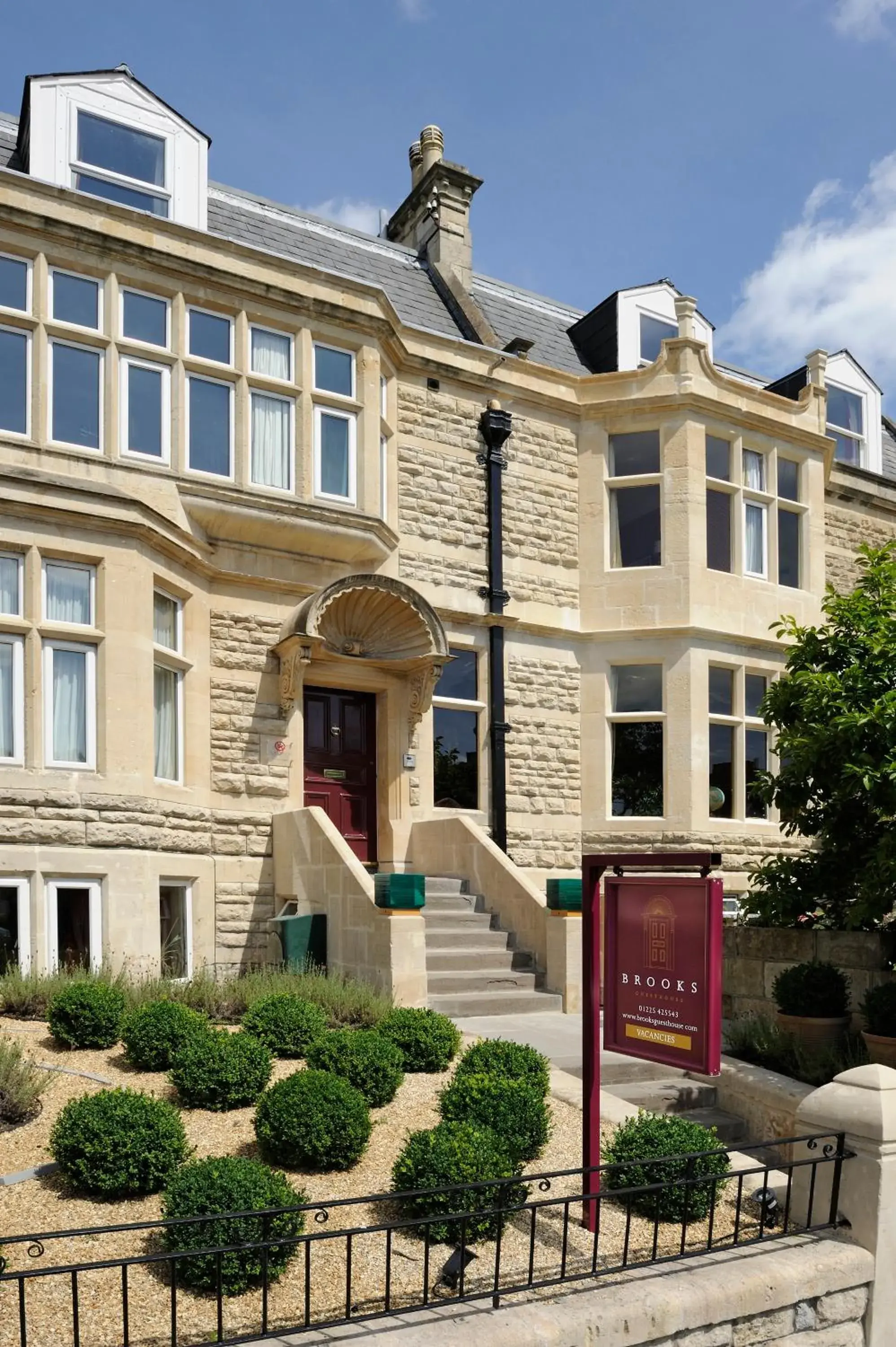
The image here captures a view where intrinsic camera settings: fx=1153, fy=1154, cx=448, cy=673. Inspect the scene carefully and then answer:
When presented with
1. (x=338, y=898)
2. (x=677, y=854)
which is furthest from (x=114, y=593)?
→ (x=677, y=854)

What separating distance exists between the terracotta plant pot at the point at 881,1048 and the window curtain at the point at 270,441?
831 centimetres

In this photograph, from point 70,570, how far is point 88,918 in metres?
3.35

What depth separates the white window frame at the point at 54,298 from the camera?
466 inches

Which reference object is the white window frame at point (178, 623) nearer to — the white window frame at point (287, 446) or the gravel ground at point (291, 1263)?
the white window frame at point (287, 446)

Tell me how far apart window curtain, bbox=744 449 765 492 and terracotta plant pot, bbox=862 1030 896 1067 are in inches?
376

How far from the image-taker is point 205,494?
41.2 ft

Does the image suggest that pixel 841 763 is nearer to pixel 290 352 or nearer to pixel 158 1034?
pixel 158 1034

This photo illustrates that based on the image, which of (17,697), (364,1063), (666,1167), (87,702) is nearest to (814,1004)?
(666,1167)

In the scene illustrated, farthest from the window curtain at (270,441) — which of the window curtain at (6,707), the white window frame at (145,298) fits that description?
the window curtain at (6,707)

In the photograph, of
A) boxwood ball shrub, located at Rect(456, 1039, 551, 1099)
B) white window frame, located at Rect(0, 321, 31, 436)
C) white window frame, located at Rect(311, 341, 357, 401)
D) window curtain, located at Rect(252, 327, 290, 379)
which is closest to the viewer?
boxwood ball shrub, located at Rect(456, 1039, 551, 1099)

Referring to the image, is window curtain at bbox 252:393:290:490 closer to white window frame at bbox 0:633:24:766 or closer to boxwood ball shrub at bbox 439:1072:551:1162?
white window frame at bbox 0:633:24:766

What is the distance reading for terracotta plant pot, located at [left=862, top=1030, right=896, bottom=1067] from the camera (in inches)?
360

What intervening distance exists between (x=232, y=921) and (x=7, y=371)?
6.22 metres

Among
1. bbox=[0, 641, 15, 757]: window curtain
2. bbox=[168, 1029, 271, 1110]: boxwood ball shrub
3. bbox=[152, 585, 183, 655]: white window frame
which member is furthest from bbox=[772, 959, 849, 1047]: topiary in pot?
bbox=[0, 641, 15, 757]: window curtain
